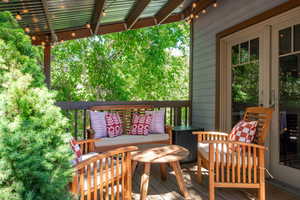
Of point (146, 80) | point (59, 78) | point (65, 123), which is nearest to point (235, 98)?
point (65, 123)

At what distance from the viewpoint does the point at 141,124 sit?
387 centimetres

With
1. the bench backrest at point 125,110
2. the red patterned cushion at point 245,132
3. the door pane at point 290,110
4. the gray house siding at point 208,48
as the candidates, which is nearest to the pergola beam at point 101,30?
the gray house siding at point 208,48

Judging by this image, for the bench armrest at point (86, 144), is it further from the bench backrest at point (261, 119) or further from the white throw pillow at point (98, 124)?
the bench backrest at point (261, 119)

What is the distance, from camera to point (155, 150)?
270 centimetres

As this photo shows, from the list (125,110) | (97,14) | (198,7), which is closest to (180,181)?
(125,110)

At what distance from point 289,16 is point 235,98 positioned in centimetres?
146

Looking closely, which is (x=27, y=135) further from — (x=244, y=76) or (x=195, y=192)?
(x=244, y=76)

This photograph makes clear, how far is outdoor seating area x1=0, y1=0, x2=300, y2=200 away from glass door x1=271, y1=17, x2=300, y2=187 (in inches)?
0.5

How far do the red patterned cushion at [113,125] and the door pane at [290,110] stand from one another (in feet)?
7.88

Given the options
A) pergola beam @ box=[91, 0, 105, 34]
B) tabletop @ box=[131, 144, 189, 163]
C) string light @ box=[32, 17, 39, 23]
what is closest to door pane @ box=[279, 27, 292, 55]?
tabletop @ box=[131, 144, 189, 163]

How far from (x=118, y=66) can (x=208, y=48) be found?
3.57 metres

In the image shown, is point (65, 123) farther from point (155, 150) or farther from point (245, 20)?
point (245, 20)

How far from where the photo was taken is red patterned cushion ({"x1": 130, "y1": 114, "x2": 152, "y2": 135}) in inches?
151

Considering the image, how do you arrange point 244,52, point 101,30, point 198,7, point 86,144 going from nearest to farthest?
1. point 86,144
2. point 244,52
3. point 198,7
4. point 101,30
